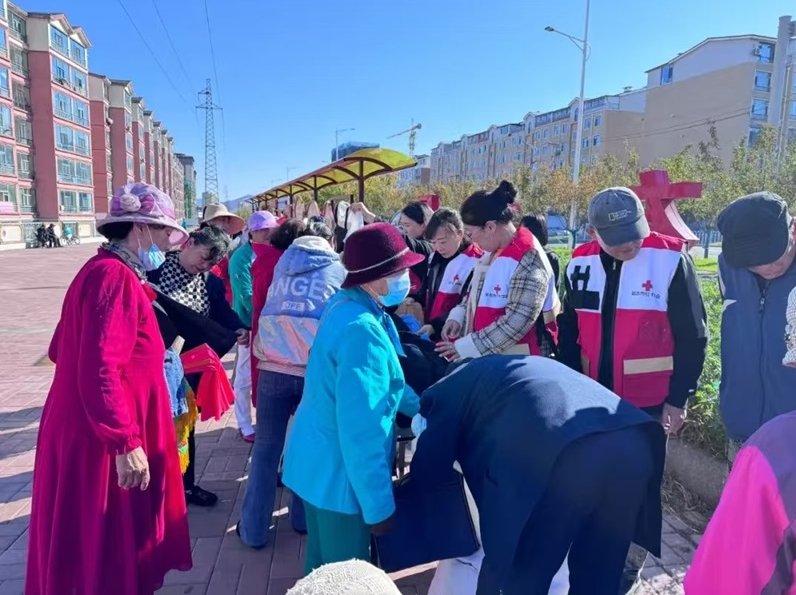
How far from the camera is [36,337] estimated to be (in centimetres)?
884

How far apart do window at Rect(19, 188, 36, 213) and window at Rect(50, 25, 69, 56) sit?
12.5 m

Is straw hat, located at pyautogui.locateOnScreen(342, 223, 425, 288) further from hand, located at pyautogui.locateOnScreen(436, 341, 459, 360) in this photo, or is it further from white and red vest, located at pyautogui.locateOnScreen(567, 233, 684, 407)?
white and red vest, located at pyautogui.locateOnScreen(567, 233, 684, 407)

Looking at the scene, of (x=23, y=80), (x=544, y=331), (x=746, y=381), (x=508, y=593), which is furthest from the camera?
(x=23, y=80)

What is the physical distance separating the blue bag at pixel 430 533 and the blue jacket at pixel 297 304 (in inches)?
48.1

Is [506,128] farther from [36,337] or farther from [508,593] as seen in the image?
[508,593]

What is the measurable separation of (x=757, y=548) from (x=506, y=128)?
8897 cm

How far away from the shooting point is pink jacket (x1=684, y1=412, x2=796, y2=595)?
3.35 ft

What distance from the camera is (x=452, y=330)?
3.45 m

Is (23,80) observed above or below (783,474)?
above

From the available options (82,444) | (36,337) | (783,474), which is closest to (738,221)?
(783,474)

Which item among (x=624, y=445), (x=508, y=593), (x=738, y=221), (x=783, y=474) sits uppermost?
(x=738, y=221)

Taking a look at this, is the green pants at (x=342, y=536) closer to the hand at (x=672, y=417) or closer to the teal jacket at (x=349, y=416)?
the teal jacket at (x=349, y=416)

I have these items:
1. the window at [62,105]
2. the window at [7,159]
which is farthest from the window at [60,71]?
the window at [7,159]

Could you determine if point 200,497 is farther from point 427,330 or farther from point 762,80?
point 762,80
